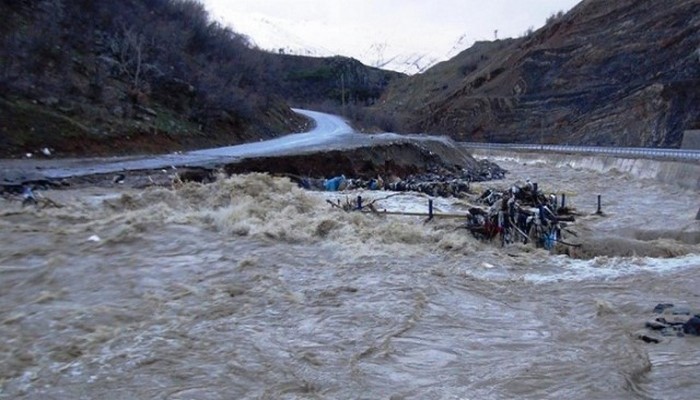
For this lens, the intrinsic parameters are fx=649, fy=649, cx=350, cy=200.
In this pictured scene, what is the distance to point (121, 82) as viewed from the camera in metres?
26.4

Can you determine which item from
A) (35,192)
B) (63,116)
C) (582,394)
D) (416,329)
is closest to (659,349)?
(582,394)

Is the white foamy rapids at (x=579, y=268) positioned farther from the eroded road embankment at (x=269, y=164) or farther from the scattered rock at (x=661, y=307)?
the eroded road embankment at (x=269, y=164)

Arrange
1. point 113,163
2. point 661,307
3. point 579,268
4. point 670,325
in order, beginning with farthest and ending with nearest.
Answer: point 113,163 < point 579,268 < point 661,307 < point 670,325

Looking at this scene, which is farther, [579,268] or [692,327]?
[579,268]

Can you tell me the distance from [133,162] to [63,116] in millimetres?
4067

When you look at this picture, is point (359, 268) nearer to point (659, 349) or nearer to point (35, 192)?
point (659, 349)

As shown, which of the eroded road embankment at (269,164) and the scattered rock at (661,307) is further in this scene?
the eroded road embankment at (269,164)

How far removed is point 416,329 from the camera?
7.67 m

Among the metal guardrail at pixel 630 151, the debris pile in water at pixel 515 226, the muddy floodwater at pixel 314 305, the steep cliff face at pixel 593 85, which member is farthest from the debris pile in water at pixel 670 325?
the steep cliff face at pixel 593 85

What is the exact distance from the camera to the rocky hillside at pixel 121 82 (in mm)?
20891

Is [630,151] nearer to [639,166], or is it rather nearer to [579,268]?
[639,166]

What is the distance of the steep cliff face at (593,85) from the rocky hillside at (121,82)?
23.4 metres

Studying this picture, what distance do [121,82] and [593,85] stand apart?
127 feet

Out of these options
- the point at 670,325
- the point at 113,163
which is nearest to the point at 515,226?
the point at 670,325
